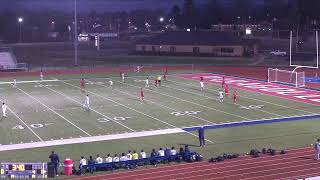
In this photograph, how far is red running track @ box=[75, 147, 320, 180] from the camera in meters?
19.7

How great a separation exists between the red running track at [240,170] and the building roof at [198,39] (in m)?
58.4

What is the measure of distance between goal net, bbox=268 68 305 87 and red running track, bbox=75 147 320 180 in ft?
81.8

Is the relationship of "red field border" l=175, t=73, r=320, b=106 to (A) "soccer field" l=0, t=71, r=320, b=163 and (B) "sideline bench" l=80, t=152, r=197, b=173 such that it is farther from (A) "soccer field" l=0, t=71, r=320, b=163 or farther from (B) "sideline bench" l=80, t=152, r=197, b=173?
(B) "sideline bench" l=80, t=152, r=197, b=173

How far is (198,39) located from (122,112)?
51.4m

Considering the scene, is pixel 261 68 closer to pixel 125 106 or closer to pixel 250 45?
pixel 250 45

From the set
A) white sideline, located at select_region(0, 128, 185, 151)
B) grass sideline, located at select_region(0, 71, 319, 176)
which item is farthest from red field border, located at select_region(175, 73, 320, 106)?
white sideline, located at select_region(0, 128, 185, 151)

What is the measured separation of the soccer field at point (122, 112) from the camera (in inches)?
1070

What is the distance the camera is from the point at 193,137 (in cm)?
2692

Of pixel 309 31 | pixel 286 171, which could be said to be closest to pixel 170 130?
pixel 286 171

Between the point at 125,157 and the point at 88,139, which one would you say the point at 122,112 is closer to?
the point at 88,139

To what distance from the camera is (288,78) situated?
5112 cm

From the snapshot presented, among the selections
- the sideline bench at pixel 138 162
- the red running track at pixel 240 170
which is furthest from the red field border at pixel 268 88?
the sideline bench at pixel 138 162

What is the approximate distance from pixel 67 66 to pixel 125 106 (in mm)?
33287

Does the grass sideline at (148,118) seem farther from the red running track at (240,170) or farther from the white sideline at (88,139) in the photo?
the red running track at (240,170)
